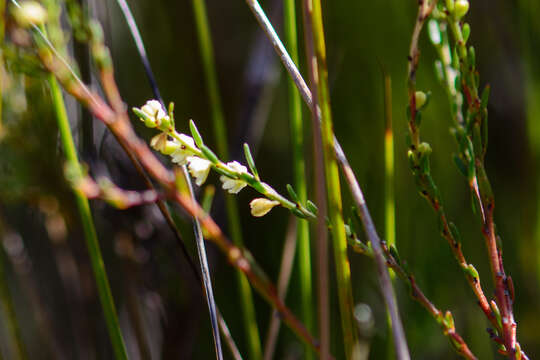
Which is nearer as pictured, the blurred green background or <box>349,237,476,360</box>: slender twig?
<box>349,237,476,360</box>: slender twig

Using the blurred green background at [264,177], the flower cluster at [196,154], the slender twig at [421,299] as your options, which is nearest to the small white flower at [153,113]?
the flower cluster at [196,154]

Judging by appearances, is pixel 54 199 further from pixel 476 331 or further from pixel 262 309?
pixel 476 331

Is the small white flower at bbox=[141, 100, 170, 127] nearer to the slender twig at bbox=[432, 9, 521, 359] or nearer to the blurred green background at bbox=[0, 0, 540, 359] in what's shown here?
the slender twig at bbox=[432, 9, 521, 359]

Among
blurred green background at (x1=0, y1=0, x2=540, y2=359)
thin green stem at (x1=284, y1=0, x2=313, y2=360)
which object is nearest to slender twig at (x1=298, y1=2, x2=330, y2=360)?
thin green stem at (x1=284, y1=0, x2=313, y2=360)

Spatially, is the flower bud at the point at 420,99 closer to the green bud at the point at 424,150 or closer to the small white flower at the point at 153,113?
the green bud at the point at 424,150

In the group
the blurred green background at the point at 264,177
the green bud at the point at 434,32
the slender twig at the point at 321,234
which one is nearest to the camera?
the slender twig at the point at 321,234

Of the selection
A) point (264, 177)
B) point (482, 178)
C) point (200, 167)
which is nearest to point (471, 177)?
point (482, 178)
